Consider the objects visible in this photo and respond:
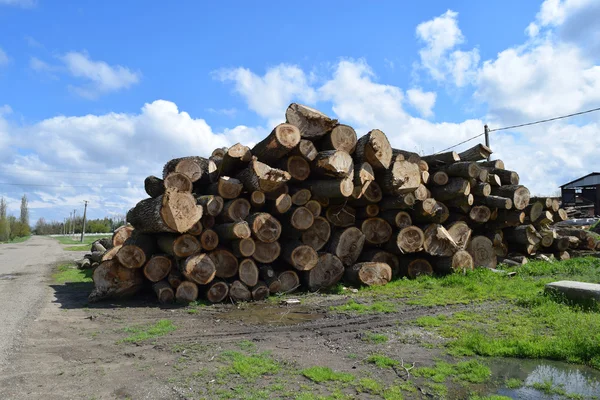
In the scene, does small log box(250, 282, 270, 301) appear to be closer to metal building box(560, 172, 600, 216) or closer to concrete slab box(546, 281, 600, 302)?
concrete slab box(546, 281, 600, 302)

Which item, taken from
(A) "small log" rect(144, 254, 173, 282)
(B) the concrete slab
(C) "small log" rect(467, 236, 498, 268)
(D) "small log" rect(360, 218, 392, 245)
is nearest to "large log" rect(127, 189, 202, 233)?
(A) "small log" rect(144, 254, 173, 282)

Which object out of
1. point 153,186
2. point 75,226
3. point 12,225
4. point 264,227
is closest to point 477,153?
point 264,227

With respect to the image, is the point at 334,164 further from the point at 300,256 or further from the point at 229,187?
the point at 229,187

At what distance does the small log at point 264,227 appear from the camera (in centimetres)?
837

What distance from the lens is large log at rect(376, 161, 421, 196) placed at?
9.23m

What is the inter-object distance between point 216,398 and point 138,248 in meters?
5.40

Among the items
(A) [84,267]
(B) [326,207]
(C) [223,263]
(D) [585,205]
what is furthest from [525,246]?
(D) [585,205]

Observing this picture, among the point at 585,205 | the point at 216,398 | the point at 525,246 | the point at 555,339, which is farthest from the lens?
the point at 585,205

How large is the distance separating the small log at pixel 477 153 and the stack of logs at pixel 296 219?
0.92 metres

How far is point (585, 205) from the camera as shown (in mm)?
30688

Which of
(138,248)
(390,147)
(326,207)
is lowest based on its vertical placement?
(138,248)

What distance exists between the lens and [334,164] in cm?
845

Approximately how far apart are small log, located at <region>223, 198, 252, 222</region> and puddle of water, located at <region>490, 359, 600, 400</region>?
211 inches

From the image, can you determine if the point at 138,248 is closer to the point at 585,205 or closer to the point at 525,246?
the point at 525,246
